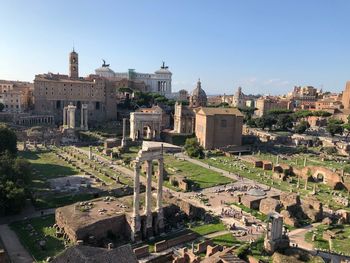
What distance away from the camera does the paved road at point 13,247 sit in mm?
24234

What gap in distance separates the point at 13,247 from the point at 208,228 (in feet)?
52.5

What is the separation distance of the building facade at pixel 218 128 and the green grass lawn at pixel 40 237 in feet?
141

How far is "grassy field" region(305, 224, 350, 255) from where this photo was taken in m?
27.5

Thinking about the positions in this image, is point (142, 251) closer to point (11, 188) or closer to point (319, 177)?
point (11, 188)

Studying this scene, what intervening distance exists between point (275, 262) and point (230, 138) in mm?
48339

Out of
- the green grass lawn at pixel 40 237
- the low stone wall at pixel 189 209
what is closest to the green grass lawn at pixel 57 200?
the green grass lawn at pixel 40 237

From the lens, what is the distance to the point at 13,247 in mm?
25891

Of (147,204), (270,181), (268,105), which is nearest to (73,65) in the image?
(270,181)

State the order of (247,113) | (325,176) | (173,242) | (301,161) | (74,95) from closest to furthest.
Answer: (173,242) → (325,176) → (301,161) → (74,95) → (247,113)

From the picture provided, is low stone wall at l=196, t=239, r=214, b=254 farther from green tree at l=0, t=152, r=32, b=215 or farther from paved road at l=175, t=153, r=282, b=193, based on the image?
paved road at l=175, t=153, r=282, b=193

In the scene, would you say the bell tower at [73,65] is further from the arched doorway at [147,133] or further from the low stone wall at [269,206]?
the low stone wall at [269,206]

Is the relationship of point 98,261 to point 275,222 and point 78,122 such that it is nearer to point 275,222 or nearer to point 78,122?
point 275,222

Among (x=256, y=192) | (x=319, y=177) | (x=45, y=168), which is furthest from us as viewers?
(x=319, y=177)

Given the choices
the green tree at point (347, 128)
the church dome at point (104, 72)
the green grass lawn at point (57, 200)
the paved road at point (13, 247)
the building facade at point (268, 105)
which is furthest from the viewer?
the church dome at point (104, 72)
